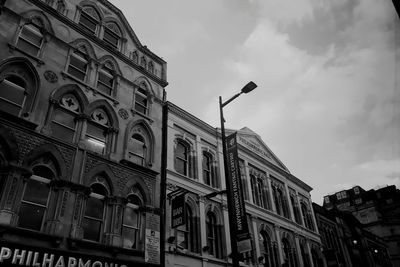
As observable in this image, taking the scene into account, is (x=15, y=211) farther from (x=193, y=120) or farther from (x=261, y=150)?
(x=261, y=150)

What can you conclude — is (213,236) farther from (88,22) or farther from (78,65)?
(88,22)

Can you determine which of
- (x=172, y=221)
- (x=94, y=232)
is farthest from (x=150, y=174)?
(x=94, y=232)

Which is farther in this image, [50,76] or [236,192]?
[236,192]

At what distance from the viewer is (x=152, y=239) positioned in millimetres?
14219

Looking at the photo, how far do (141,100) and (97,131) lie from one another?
4.13 meters

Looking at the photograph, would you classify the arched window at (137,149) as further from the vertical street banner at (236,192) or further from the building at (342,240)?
the building at (342,240)

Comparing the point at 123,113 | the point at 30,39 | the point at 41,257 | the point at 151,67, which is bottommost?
the point at 41,257

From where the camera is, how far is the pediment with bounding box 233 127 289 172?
25.8m

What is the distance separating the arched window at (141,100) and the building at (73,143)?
0.06 meters

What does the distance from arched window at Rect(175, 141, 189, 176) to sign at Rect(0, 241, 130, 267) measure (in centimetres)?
780

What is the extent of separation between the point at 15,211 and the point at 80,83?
665cm

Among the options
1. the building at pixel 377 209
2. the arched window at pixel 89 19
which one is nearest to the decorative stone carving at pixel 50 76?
the arched window at pixel 89 19

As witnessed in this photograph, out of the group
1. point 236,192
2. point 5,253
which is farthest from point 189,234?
point 5,253

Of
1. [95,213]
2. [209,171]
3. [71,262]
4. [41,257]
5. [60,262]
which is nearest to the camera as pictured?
[41,257]
